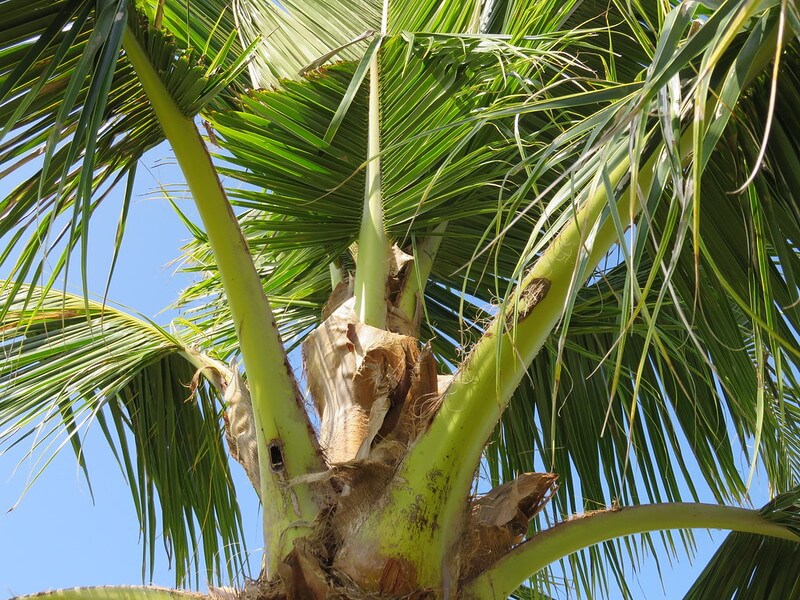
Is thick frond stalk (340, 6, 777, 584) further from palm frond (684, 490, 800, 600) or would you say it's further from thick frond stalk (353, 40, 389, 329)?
palm frond (684, 490, 800, 600)

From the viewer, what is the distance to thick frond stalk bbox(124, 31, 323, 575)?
1.80 m

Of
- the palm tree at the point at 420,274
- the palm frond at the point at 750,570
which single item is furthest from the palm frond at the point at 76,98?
the palm frond at the point at 750,570

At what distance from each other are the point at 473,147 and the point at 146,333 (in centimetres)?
113

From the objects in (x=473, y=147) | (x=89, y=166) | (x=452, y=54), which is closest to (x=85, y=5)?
(x=89, y=166)

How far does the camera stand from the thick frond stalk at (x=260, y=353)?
1801 mm

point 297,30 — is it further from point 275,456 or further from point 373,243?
point 275,456

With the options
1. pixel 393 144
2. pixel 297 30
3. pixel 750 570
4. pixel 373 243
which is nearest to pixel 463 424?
pixel 373 243

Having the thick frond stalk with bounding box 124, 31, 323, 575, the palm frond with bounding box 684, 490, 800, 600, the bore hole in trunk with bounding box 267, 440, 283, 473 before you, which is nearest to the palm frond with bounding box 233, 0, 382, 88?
the thick frond stalk with bounding box 124, 31, 323, 575

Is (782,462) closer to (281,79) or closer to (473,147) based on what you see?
(473,147)

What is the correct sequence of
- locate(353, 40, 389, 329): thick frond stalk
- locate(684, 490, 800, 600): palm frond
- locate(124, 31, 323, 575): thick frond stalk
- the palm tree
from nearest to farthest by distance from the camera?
1. the palm tree
2. locate(124, 31, 323, 575): thick frond stalk
3. locate(353, 40, 389, 329): thick frond stalk
4. locate(684, 490, 800, 600): palm frond

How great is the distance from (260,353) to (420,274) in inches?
26.1

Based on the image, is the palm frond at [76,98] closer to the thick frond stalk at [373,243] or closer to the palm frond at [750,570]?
the thick frond stalk at [373,243]

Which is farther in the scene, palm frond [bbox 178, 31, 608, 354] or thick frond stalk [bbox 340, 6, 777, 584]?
palm frond [bbox 178, 31, 608, 354]

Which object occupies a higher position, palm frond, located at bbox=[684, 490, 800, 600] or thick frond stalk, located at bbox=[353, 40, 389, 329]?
thick frond stalk, located at bbox=[353, 40, 389, 329]
